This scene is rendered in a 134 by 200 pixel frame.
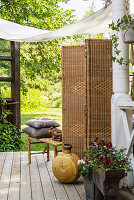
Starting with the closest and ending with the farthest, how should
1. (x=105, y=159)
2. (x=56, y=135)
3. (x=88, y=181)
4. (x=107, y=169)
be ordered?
(x=107, y=169), (x=105, y=159), (x=88, y=181), (x=56, y=135)

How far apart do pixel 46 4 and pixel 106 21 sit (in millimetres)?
4076

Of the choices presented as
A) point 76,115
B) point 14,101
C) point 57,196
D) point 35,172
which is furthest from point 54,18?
point 57,196

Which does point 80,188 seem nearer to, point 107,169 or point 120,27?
point 107,169

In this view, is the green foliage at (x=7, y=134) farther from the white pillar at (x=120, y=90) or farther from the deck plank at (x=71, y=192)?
the white pillar at (x=120, y=90)

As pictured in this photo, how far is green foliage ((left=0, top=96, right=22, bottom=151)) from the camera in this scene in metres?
6.28

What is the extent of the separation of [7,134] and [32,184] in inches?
113

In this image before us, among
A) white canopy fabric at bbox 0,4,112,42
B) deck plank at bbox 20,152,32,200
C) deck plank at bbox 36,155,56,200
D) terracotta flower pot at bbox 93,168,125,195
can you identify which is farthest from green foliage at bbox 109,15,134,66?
deck plank at bbox 20,152,32,200

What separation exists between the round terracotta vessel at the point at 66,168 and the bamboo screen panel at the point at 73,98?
759mm

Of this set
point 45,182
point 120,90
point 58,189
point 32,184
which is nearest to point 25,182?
point 32,184

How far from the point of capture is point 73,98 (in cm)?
449

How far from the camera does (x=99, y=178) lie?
285 centimetres

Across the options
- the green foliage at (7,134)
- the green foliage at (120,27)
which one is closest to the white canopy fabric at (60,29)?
the green foliage at (120,27)

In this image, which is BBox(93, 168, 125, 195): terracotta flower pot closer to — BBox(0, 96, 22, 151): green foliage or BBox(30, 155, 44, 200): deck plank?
BBox(30, 155, 44, 200): deck plank

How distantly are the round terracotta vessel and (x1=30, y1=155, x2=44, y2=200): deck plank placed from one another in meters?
0.26
